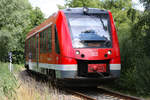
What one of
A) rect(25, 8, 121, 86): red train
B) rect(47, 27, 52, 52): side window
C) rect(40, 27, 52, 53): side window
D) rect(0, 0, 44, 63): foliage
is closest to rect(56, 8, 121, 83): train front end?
rect(25, 8, 121, 86): red train

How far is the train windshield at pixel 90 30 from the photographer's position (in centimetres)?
1055

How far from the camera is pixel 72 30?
10.7 metres

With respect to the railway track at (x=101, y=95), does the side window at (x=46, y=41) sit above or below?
above

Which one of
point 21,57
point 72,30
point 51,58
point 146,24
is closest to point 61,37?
point 72,30

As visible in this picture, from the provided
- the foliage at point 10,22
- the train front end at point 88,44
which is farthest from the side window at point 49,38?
the foliage at point 10,22

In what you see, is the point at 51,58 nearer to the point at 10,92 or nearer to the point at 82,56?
the point at 82,56

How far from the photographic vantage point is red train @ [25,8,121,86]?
1027 centimetres

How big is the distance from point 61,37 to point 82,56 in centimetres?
109

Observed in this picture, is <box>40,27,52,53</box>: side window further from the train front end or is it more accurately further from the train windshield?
the train windshield

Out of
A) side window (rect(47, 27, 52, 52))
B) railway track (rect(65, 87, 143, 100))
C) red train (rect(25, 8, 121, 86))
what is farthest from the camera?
side window (rect(47, 27, 52, 52))

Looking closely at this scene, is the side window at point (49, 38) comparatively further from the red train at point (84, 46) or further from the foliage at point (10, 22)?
the foliage at point (10, 22)

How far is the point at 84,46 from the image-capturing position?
1046 cm

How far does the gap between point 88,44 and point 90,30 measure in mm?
642

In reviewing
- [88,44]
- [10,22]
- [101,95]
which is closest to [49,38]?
[88,44]
